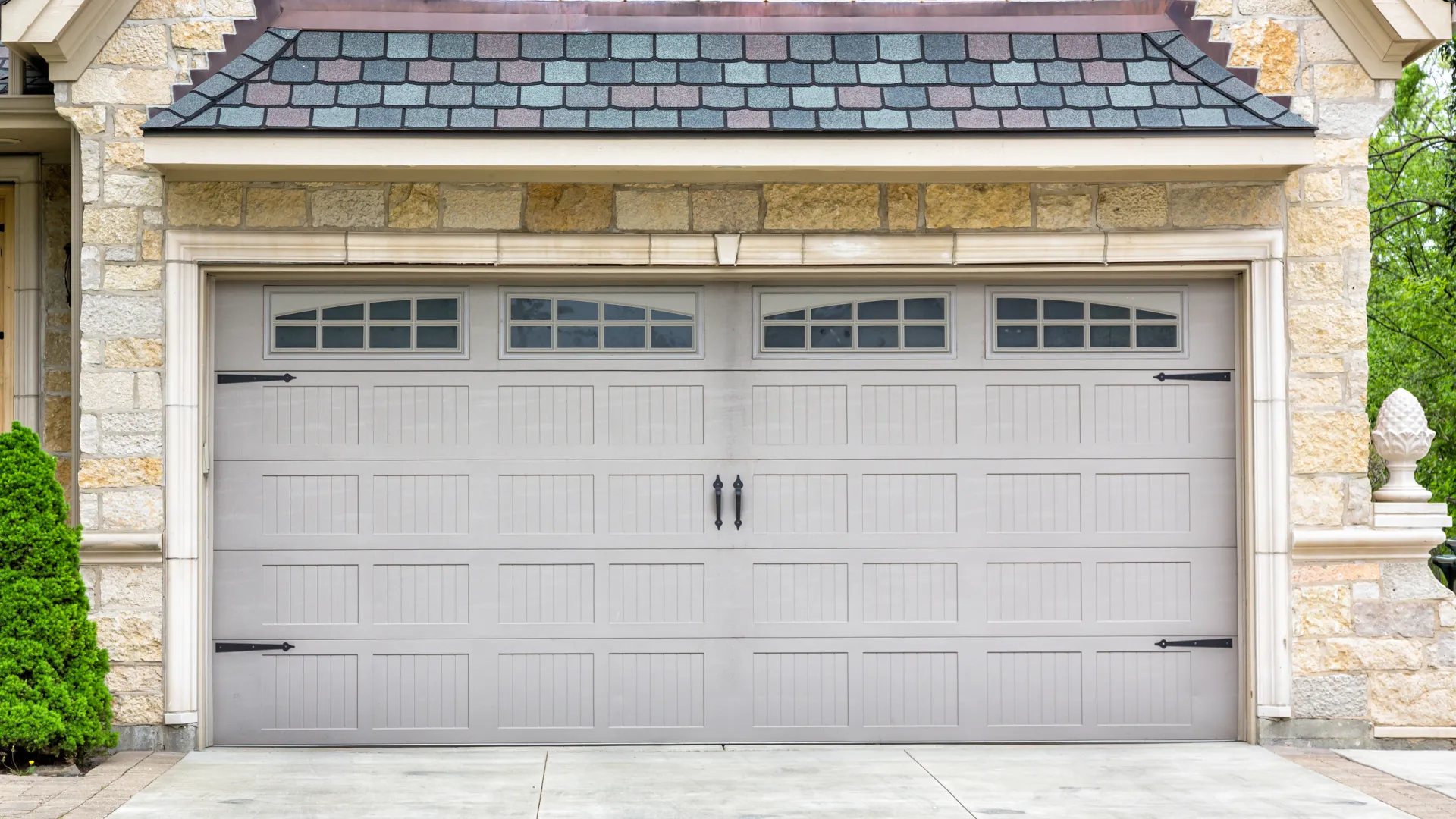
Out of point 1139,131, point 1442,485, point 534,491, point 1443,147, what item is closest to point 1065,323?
point 1139,131

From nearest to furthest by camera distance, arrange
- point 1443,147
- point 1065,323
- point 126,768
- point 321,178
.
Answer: point 126,768
point 321,178
point 1065,323
point 1443,147

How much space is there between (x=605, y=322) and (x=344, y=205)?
1400 mm

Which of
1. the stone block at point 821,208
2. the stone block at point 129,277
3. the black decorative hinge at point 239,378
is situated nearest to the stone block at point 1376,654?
the stone block at point 821,208

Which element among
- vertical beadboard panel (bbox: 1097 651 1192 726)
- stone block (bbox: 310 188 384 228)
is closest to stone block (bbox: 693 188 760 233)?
stone block (bbox: 310 188 384 228)

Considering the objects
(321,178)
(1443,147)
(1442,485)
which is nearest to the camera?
(321,178)

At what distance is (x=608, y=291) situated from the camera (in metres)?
7.07

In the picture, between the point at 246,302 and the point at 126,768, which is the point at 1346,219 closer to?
the point at 246,302

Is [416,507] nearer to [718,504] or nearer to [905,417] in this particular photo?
[718,504]

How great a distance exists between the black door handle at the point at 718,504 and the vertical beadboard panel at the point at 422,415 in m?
1.27

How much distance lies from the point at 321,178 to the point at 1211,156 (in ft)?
13.7

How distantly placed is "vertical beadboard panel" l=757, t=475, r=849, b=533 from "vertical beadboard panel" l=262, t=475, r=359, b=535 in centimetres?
189

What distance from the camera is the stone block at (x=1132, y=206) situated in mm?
6891

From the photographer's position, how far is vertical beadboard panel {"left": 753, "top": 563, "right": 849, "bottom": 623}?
7.02 m

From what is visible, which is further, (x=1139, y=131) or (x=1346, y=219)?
(x=1346, y=219)
